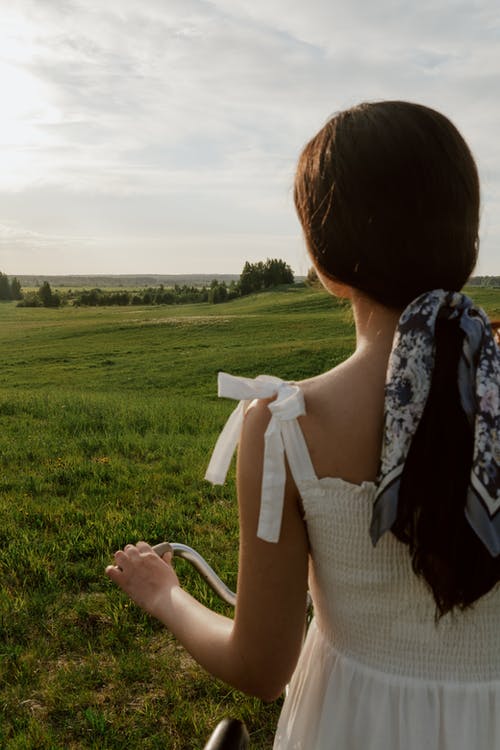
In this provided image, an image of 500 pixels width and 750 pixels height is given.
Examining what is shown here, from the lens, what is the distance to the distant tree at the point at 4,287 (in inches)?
4355

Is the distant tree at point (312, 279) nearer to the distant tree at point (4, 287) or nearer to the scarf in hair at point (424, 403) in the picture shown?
the scarf in hair at point (424, 403)

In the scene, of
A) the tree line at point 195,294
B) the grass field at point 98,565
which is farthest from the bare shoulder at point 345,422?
the tree line at point 195,294

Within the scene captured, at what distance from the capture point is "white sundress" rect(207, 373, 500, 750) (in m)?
1.24

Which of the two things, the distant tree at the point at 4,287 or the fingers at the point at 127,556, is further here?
the distant tree at the point at 4,287

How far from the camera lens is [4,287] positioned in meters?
112

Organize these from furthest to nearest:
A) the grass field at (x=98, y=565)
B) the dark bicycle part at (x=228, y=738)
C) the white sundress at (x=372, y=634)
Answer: the grass field at (x=98, y=565)
the dark bicycle part at (x=228, y=738)
the white sundress at (x=372, y=634)

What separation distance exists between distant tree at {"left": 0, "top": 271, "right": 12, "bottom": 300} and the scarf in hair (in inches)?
4529

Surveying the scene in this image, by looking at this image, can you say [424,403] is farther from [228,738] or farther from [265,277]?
[265,277]

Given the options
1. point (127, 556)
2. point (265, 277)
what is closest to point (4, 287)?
point (265, 277)

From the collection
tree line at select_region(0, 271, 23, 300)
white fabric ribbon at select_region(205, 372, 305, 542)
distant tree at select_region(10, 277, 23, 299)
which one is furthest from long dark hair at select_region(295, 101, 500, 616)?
distant tree at select_region(10, 277, 23, 299)

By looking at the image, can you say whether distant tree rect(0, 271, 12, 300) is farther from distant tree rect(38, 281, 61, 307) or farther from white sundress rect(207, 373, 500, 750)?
white sundress rect(207, 373, 500, 750)

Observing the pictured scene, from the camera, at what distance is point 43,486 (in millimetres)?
6203

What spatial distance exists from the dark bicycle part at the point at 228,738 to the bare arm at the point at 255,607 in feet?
0.24

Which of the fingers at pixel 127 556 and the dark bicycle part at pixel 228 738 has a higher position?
the fingers at pixel 127 556
